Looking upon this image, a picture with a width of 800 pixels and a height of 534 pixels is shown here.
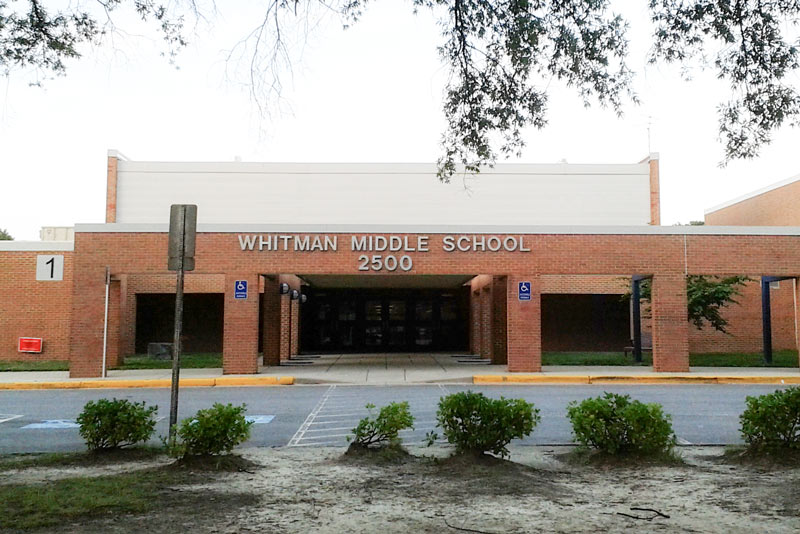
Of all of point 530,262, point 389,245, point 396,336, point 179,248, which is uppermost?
point 389,245

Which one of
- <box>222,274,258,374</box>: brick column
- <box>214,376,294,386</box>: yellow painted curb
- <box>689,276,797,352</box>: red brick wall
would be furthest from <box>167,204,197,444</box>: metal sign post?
<box>689,276,797,352</box>: red brick wall

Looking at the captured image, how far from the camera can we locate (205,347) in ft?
113

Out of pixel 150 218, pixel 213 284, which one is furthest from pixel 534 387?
pixel 150 218

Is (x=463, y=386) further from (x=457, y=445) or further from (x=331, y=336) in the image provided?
(x=331, y=336)

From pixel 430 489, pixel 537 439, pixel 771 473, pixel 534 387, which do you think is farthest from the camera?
pixel 534 387

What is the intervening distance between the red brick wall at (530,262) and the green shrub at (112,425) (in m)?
12.8

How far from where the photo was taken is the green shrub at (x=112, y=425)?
8.24 meters

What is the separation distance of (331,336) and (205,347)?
6.11 metres

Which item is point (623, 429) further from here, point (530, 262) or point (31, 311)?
point (31, 311)

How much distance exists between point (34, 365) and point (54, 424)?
14959 mm

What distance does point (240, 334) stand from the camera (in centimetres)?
2119

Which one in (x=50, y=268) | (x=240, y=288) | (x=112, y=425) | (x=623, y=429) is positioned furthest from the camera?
(x=240, y=288)

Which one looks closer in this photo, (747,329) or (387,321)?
(747,329)

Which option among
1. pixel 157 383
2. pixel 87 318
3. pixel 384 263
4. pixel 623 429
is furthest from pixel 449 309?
pixel 623 429
